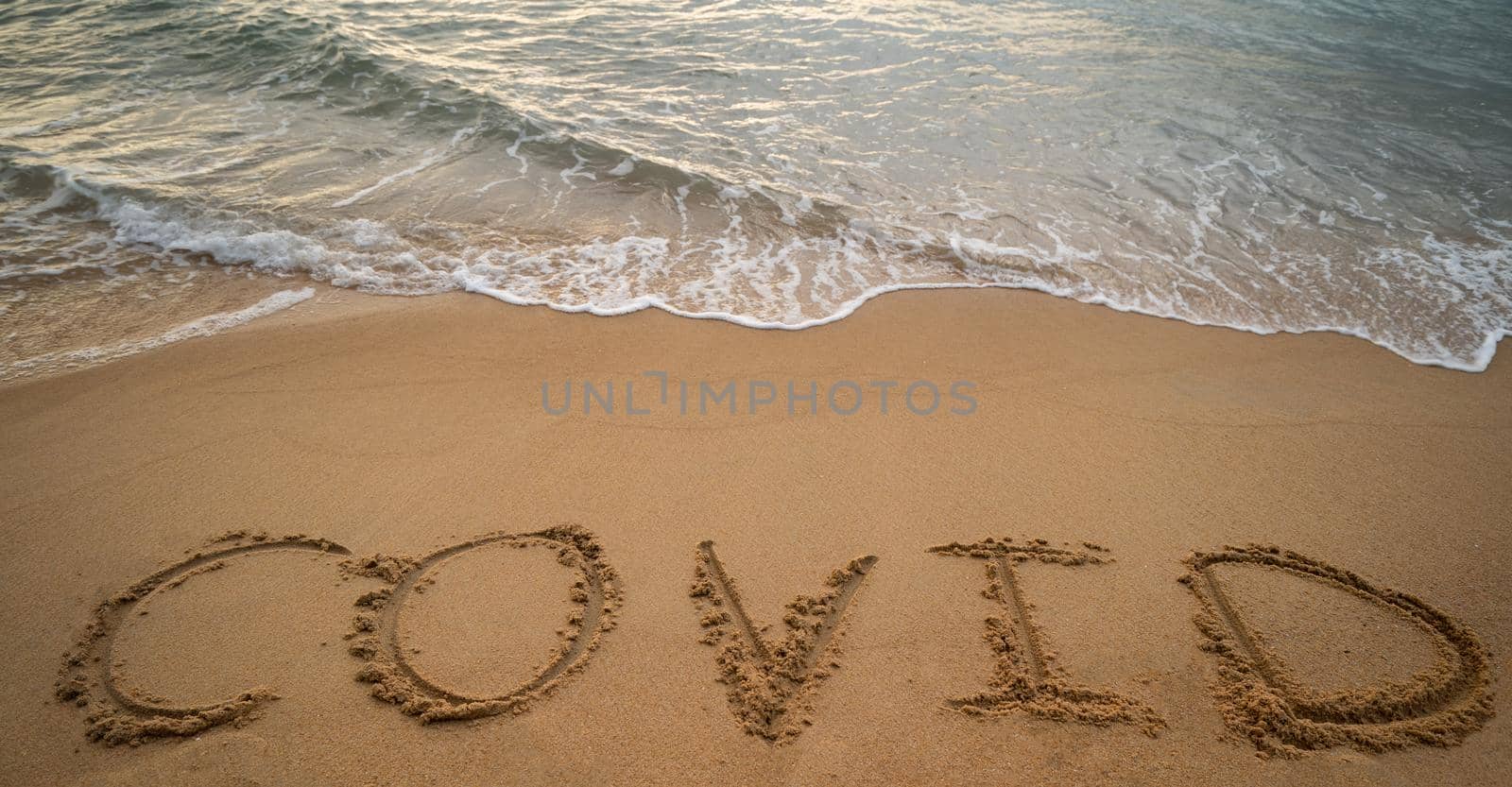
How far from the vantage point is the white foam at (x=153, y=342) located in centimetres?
359

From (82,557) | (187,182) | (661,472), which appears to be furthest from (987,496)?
(187,182)

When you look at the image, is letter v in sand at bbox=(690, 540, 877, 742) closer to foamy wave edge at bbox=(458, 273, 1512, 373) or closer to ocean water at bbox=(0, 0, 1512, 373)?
foamy wave edge at bbox=(458, 273, 1512, 373)

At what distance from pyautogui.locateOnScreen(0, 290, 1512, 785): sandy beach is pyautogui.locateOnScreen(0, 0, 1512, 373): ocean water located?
2.28 feet

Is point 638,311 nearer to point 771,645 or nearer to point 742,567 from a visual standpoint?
point 742,567

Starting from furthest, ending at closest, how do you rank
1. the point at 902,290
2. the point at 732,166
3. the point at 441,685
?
1. the point at 732,166
2. the point at 902,290
3. the point at 441,685

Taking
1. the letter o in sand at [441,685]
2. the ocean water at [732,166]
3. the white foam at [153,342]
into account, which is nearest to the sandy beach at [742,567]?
the letter o in sand at [441,685]

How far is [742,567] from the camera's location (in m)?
2.70

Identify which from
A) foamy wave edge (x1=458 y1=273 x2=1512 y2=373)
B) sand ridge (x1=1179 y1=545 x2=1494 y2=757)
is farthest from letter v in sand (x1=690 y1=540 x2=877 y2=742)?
foamy wave edge (x1=458 y1=273 x2=1512 y2=373)

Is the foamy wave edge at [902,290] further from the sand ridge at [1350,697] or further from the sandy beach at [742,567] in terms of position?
the sand ridge at [1350,697]

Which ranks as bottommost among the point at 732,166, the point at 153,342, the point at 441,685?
the point at 441,685

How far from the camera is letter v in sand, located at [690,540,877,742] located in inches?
87.3

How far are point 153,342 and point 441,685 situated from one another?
280 cm

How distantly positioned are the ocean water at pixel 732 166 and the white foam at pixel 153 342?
3 cm

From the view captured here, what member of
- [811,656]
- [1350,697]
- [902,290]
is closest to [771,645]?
[811,656]
